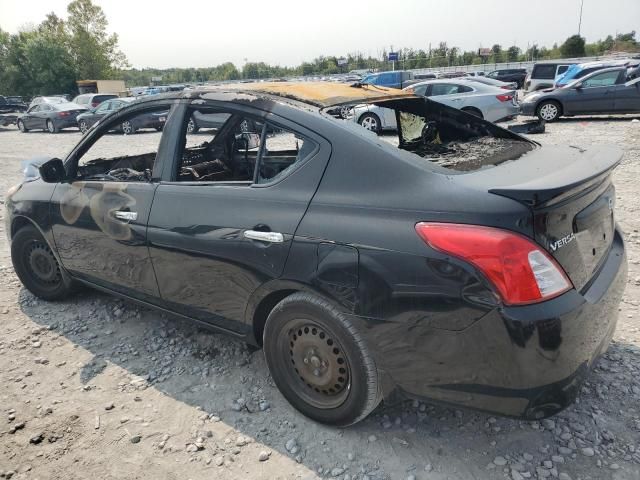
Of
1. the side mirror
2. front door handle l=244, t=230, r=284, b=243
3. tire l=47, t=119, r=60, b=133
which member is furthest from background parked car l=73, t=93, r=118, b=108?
front door handle l=244, t=230, r=284, b=243

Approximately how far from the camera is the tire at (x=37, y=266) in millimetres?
3979

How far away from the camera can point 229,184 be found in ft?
8.82

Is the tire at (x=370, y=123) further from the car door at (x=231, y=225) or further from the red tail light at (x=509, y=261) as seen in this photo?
the red tail light at (x=509, y=261)

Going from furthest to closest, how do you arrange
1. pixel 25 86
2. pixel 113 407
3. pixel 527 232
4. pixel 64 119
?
1. pixel 25 86
2. pixel 64 119
3. pixel 113 407
4. pixel 527 232

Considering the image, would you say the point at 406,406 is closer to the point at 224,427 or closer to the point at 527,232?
the point at 224,427

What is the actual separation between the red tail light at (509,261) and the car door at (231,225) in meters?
0.79

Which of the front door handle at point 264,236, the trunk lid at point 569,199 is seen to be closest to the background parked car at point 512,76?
the trunk lid at point 569,199

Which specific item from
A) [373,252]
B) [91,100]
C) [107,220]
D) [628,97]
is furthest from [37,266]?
[91,100]

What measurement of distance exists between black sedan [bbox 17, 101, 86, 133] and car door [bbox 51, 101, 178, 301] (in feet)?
69.2

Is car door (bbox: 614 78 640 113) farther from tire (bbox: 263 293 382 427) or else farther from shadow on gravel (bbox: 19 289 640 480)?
tire (bbox: 263 293 382 427)

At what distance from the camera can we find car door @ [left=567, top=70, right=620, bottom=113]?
14070 mm

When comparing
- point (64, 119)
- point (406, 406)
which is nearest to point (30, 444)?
point (406, 406)

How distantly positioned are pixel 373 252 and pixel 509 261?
0.54 m

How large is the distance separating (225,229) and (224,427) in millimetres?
1046
